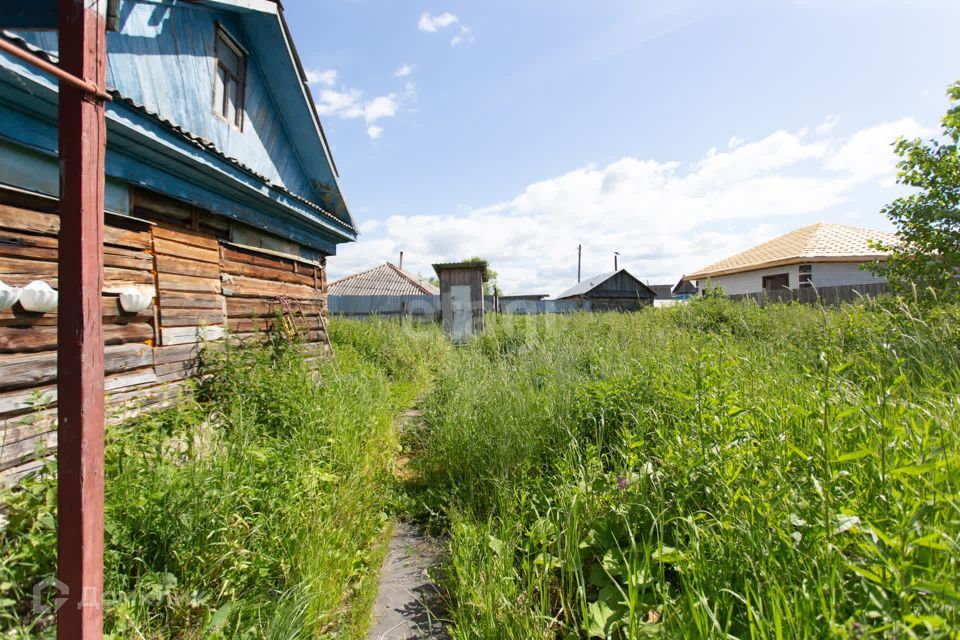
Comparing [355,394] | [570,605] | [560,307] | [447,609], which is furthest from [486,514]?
[560,307]

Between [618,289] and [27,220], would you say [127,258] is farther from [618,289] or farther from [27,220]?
[618,289]

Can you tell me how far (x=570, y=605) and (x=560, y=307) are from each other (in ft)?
66.9

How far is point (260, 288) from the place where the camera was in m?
5.05

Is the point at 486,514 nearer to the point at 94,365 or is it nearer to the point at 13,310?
the point at 94,365

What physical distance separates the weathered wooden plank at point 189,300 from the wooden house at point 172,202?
12 mm

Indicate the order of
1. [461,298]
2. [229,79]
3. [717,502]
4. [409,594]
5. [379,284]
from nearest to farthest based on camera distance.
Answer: [717,502] → [409,594] → [229,79] → [461,298] → [379,284]

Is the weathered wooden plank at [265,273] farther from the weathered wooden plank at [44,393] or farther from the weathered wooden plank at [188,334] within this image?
the weathered wooden plank at [44,393]

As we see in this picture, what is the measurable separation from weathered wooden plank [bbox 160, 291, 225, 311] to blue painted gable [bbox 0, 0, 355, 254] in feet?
2.97

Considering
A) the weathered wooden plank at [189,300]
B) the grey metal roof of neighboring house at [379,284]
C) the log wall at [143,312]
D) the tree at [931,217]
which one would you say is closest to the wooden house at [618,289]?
the grey metal roof of neighboring house at [379,284]

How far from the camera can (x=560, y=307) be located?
2172 centimetres

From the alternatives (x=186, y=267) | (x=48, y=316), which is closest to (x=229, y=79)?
(x=186, y=267)

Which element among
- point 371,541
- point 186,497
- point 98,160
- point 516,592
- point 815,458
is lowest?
point 371,541

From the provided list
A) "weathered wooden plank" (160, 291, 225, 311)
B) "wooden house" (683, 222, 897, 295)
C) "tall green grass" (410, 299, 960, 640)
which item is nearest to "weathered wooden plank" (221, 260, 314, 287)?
"weathered wooden plank" (160, 291, 225, 311)

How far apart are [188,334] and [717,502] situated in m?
4.33
